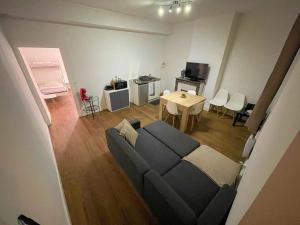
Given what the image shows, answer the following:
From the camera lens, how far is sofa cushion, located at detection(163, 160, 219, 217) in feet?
4.51

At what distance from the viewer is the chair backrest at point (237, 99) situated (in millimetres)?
3639

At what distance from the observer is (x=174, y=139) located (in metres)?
2.23

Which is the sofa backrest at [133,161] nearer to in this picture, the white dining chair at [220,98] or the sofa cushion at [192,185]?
the sofa cushion at [192,185]

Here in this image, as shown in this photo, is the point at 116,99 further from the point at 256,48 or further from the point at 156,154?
the point at 256,48

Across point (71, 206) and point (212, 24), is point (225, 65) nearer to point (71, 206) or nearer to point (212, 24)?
point (212, 24)

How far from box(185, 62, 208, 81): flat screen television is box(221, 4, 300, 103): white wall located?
1.97 ft

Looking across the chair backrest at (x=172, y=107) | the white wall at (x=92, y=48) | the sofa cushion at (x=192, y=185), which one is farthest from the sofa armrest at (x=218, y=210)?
the white wall at (x=92, y=48)

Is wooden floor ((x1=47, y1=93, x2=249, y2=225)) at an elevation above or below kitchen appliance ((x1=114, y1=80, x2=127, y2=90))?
below

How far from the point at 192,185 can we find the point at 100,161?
164 centimetres

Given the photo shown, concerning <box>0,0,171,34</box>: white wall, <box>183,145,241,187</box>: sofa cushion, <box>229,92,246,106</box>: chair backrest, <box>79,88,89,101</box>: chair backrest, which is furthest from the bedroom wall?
<box>229,92,246,106</box>: chair backrest

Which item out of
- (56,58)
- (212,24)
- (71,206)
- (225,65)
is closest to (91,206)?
(71,206)

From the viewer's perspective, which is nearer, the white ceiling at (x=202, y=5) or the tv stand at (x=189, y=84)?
the white ceiling at (x=202, y=5)

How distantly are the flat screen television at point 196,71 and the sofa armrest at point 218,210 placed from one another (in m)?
3.52

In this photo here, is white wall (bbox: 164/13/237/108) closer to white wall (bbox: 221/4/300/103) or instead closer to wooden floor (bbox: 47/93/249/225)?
white wall (bbox: 221/4/300/103)
